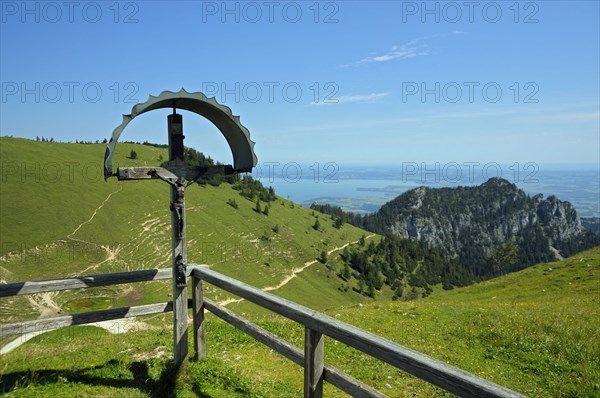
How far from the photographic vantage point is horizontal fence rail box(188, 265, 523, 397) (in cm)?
398

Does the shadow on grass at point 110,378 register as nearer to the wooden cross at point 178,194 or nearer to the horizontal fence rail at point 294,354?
the wooden cross at point 178,194

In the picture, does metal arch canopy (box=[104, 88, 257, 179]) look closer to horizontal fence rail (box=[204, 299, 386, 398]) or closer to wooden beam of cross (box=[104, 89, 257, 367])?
wooden beam of cross (box=[104, 89, 257, 367])

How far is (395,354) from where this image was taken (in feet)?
15.2

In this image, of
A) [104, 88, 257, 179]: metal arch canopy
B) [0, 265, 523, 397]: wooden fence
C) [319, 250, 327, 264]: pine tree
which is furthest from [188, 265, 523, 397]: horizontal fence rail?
[319, 250, 327, 264]: pine tree

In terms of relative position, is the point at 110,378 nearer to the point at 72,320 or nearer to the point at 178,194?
the point at 72,320

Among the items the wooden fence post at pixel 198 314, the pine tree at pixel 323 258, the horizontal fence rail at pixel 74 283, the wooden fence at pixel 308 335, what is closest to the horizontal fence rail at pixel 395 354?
the wooden fence at pixel 308 335

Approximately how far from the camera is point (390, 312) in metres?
16.9

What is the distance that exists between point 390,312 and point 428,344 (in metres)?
4.64

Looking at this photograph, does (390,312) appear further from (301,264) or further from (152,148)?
(152,148)

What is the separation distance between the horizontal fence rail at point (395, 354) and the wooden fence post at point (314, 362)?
0.46 ft

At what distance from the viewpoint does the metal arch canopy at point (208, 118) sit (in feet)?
22.2

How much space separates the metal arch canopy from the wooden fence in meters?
2.18

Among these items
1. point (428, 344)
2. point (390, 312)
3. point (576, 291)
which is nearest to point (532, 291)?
point (576, 291)

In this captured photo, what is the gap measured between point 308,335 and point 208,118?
4.89 m
